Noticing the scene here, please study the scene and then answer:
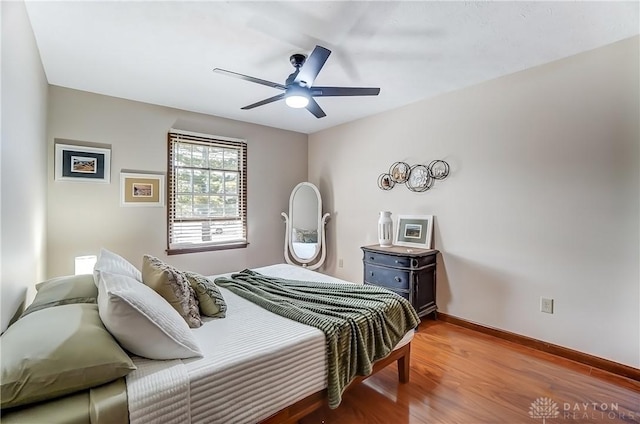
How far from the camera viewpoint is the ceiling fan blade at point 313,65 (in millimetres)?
1887

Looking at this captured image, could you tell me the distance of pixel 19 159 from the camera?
5.67 feet

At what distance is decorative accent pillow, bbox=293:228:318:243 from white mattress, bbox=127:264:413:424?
2759mm

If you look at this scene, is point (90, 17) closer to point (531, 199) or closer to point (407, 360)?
point (407, 360)

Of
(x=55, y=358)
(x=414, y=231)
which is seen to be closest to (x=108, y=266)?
(x=55, y=358)

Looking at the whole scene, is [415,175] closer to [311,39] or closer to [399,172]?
[399,172]

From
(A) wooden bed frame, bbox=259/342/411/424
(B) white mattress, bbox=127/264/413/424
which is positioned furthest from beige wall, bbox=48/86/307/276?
(A) wooden bed frame, bbox=259/342/411/424

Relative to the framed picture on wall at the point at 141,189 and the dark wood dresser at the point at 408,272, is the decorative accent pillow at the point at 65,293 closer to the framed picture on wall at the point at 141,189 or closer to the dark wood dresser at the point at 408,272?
the framed picture on wall at the point at 141,189

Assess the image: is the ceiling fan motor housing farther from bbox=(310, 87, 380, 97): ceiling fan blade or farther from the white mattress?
the white mattress

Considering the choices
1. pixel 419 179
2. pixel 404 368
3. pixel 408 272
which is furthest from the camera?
pixel 419 179

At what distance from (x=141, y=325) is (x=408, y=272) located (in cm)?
243

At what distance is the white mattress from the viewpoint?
1108 mm

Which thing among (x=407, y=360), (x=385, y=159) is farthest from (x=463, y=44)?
(x=407, y=360)

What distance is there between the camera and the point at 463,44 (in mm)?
2242

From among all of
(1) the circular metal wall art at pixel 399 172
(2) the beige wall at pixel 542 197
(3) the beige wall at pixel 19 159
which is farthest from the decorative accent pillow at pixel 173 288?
(1) the circular metal wall art at pixel 399 172
